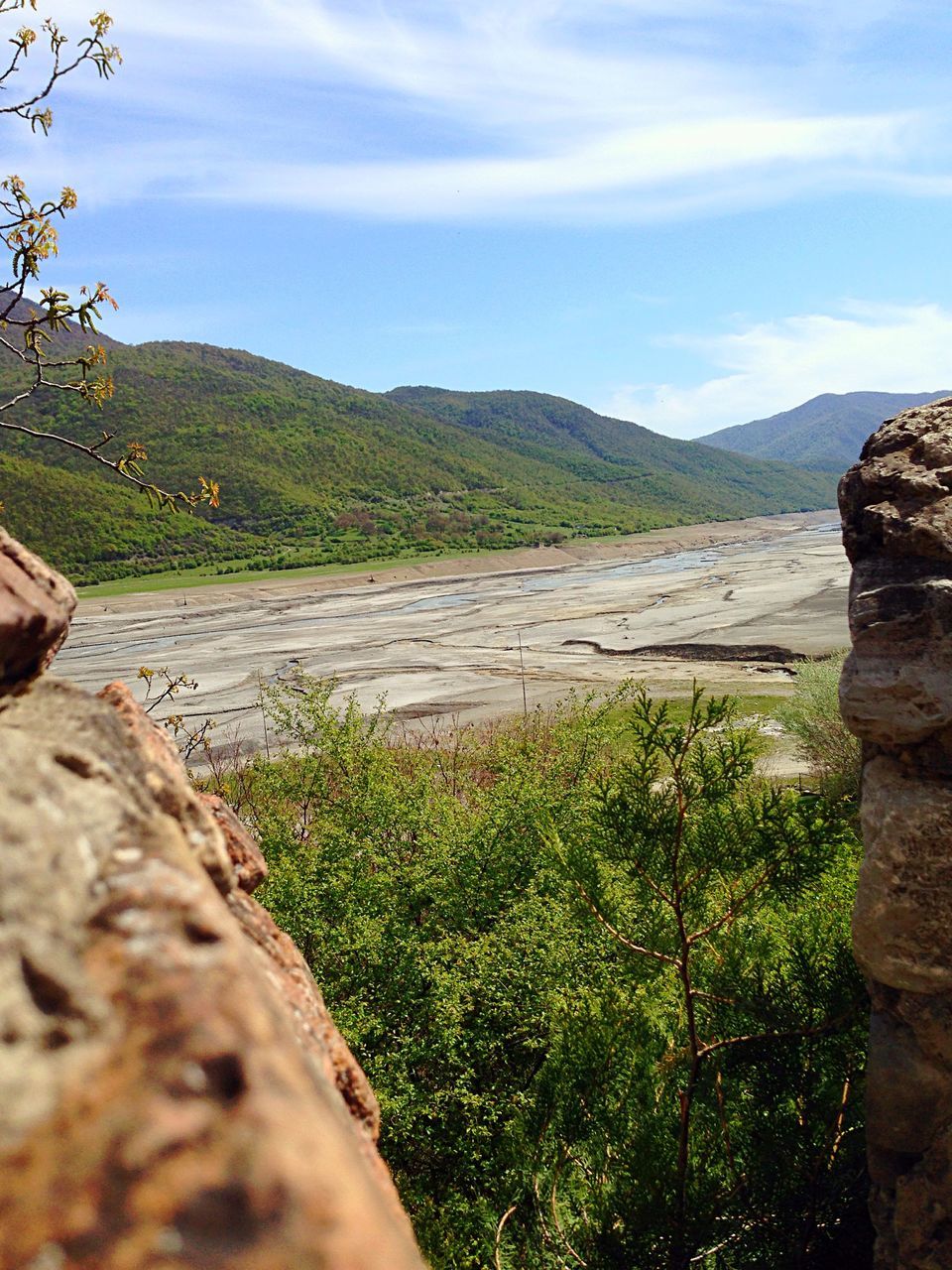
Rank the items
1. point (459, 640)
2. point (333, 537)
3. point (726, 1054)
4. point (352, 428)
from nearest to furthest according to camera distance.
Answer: point (726, 1054)
point (459, 640)
point (333, 537)
point (352, 428)

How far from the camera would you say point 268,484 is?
12206 cm

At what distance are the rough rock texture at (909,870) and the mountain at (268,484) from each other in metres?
81.8

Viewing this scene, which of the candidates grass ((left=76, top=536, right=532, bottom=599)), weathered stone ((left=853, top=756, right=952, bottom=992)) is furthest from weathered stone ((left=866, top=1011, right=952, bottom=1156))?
grass ((left=76, top=536, right=532, bottom=599))

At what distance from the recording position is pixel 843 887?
9953 mm

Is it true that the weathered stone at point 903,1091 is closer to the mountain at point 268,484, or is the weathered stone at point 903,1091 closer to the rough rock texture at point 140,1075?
the rough rock texture at point 140,1075

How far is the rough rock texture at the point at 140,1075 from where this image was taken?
1.13m

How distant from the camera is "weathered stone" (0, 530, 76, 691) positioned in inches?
72.7

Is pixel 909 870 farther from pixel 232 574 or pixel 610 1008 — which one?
pixel 232 574

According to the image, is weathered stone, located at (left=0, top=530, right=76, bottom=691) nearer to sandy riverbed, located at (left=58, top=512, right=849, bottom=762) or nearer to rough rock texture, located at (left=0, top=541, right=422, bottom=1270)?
rough rock texture, located at (left=0, top=541, right=422, bottom=1270)

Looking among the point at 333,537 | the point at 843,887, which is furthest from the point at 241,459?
the point at 843,887

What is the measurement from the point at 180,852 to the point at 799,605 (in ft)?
169

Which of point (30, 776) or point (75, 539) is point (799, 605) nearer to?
point (30, 776)

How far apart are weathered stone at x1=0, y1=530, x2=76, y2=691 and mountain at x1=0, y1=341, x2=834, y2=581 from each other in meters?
82.8

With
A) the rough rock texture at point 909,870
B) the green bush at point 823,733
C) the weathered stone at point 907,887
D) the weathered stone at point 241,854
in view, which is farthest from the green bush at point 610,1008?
the green bush at point 823,733
